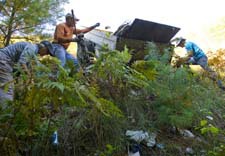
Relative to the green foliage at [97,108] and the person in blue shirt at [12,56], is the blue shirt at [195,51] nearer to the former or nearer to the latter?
the green foliage at [97,108]

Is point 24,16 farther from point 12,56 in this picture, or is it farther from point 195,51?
point 195,51

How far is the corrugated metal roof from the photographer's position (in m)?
5.49

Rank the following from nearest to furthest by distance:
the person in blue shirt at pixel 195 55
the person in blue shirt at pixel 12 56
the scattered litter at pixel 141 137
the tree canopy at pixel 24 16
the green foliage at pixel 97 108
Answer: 1. the green foliage at pixel 97 108
2. the scattered litter at pixel 141 137
3. the person in blue shirt at pixel 12 56
4. the tree canopy at pixel 24 16
5. the person in blue shirt at pixel 195 55

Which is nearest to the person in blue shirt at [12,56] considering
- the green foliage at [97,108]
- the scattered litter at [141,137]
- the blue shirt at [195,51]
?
the green foliage at [97,108]

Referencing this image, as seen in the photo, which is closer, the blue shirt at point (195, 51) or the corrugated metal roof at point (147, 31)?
the corrugated metal roof at point (147, 31)

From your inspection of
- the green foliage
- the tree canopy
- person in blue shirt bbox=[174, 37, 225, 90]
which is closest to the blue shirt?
person in blue shirt bbox=[174, 37, 225, 90]

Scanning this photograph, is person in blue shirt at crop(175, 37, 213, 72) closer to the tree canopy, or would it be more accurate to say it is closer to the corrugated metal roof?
the corrugated metal roof

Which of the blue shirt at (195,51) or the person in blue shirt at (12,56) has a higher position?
the person in blue shirt at (12,56)

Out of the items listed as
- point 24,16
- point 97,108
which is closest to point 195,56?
point 24,16

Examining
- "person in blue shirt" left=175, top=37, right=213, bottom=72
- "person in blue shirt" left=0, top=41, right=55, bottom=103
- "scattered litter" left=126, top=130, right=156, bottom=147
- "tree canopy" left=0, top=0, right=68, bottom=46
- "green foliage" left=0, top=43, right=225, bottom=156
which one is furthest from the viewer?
"person in blue shirt" left=175, top=37, right=213, bottom=72

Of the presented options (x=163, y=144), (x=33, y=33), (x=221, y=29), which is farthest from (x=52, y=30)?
(x=221, y=29)

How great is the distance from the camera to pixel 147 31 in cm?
572

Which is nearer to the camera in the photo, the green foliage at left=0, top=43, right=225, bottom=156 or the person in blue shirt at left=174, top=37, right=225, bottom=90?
the green foliage at left=0, top=43, right=225, bottom=156

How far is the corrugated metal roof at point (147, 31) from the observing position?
5.49 metres
